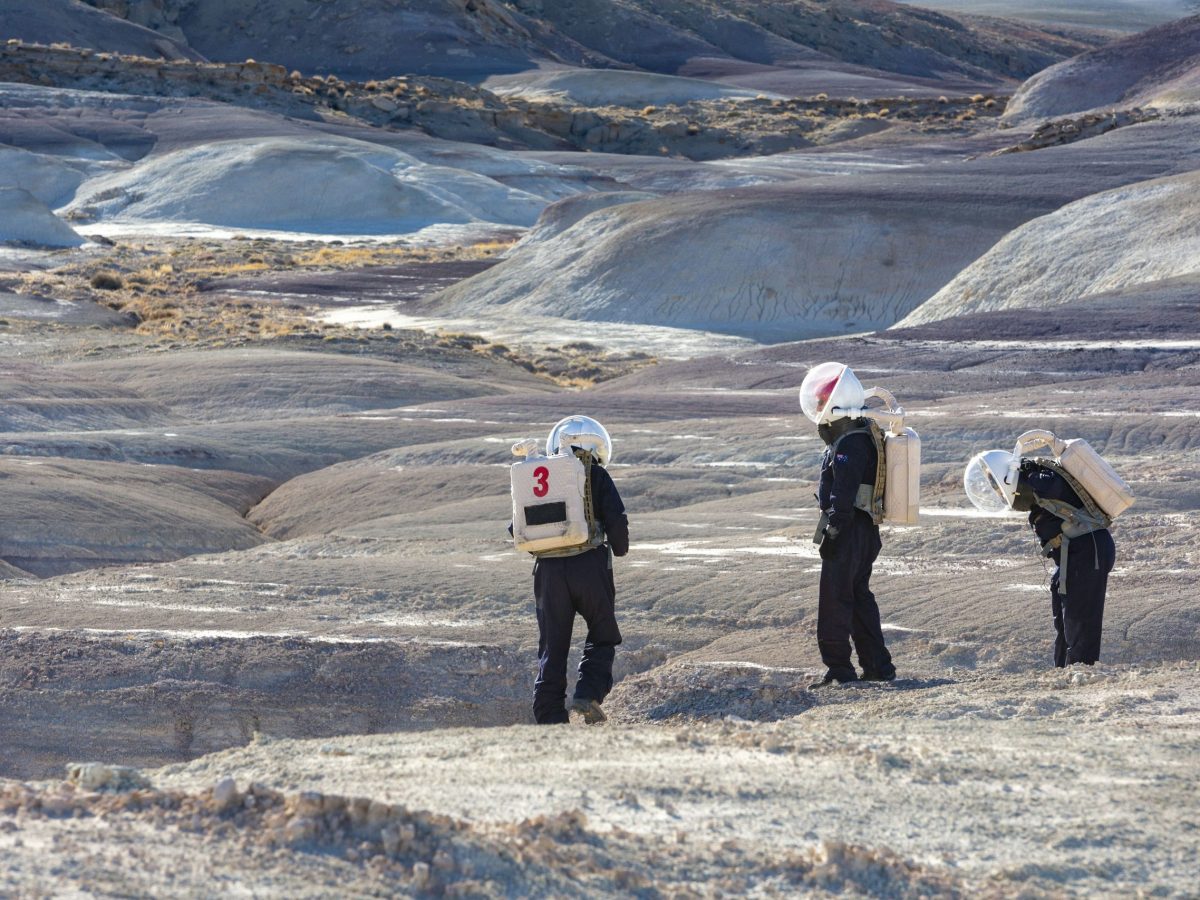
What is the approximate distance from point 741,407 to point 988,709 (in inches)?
484

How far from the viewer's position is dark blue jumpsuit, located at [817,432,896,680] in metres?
7.37

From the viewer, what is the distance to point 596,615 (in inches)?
291

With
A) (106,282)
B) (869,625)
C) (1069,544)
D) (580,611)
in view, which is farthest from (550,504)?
(106,282)

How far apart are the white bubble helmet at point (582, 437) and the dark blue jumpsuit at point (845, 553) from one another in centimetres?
102

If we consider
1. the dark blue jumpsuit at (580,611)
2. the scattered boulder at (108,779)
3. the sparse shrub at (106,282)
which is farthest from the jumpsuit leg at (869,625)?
the sparse shrub at (106,282)

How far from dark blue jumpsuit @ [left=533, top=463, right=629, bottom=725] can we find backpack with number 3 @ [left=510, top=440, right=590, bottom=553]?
173 millimetres

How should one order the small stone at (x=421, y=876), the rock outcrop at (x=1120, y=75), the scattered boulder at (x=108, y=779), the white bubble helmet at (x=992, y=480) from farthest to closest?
the rock outcrop at (x=1120, y=75), the white bubble helmet at (x=992, y=480), the scattered boulder at (x=108, y=779), the small stone at (x=421, y=876)

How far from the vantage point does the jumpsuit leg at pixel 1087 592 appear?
7457 mm

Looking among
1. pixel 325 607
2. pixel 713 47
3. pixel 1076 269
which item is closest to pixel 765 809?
pixel 325 607

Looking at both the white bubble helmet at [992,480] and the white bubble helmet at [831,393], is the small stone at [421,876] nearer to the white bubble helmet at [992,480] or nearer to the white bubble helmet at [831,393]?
the white bubble helmet at [831,393]

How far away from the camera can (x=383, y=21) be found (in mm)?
91312

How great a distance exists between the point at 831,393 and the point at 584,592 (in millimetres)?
1467

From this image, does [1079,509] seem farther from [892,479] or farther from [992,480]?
[892,479]

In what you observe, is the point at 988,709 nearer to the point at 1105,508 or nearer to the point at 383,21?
the point at 1105,508
